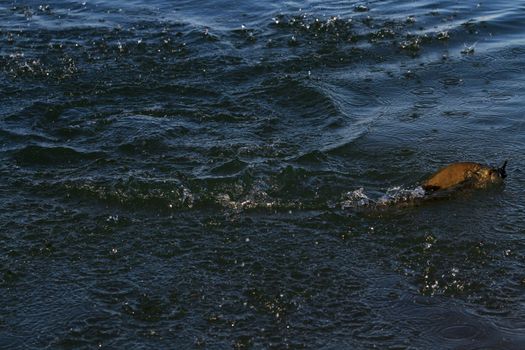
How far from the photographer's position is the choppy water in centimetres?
514

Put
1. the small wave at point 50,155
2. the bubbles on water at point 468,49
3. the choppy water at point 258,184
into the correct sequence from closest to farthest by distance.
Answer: the choppy water at point 258,184 < the small wave at point 50,155 < the bubbles on water at point 468,49

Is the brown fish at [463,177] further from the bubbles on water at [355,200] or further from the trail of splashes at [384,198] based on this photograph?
the bubbles on water at [355,200]

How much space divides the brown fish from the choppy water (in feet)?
0.53

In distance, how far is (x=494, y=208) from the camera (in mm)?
6578

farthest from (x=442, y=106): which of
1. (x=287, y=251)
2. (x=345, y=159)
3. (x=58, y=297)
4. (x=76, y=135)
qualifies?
(x=58, y=297)

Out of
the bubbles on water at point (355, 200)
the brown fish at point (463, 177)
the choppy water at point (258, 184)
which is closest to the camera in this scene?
the choppy water at point (258, 184)

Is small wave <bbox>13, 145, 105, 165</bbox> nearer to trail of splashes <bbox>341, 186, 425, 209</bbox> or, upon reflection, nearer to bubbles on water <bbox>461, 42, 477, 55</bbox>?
trail of splashes <bbox>341, 186, 425, 209</bbox>

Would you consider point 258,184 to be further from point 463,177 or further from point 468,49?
point 468,49

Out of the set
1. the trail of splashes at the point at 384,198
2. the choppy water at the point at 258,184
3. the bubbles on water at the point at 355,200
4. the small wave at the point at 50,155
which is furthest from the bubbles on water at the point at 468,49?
the small wave at the point at 50,155

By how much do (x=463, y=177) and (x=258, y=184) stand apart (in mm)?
1948

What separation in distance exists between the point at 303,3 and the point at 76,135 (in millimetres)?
6331

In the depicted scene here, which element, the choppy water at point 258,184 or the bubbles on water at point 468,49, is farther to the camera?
the bubbles on water at point 468,49

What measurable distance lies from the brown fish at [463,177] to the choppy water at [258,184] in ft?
0.53

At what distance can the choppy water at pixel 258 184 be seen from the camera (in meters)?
5.14
